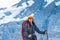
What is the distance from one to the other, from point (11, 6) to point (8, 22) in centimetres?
18

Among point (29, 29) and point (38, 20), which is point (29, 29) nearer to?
point (29, 29)

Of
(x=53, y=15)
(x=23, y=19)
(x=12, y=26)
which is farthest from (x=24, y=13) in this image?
(x=53, y=15)

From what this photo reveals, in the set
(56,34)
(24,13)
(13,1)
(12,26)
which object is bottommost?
(56,34)

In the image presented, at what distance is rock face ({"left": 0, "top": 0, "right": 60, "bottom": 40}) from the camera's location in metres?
1.70

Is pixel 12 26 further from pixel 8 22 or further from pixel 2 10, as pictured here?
pixel 2 10

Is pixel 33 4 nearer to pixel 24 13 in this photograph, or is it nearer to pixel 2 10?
pixel 24 13

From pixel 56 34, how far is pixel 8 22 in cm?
51

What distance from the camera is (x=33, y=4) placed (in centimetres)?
175

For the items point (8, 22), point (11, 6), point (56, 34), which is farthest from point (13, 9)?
point (56, 34)

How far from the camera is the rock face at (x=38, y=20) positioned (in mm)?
1699

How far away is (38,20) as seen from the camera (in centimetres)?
171

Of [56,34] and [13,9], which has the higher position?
[13,9]

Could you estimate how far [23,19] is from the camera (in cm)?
170

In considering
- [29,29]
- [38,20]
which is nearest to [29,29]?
[29,29]
